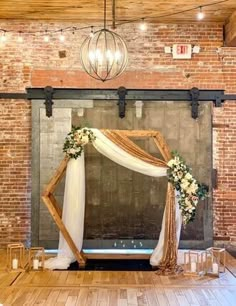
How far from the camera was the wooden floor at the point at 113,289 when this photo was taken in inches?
208

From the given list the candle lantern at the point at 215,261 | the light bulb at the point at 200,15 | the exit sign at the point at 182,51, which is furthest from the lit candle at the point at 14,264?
the light bulb at the point at 200,15

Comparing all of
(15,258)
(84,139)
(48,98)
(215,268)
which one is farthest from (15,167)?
(215,268)

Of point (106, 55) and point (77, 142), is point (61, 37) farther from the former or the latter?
point (77, 142)

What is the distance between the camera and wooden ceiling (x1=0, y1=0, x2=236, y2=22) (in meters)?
7.39

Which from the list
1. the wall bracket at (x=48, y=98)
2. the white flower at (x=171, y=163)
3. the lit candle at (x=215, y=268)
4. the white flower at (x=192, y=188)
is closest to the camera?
the lit candle at (x=215, y=268)

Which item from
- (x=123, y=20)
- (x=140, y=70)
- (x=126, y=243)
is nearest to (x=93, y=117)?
(x=140, y=70)

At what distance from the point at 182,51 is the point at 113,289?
4562mm

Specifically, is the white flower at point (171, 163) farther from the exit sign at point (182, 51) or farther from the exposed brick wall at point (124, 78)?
the exit sign at point (182, 51)

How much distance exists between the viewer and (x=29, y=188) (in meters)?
8.55

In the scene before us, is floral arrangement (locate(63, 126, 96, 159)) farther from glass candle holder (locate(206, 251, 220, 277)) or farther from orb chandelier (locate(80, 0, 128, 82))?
glass candle holder (locate(206, 251, 220, 277))

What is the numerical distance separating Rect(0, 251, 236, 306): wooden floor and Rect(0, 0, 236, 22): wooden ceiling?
399cm

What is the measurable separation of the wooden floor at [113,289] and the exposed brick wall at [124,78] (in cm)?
189

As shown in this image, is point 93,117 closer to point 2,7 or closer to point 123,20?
point 123,20

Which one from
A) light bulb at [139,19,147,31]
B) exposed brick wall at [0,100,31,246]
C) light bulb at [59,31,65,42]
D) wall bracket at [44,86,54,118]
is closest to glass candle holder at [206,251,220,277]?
exposed brick wall at [0,100,31,246]
